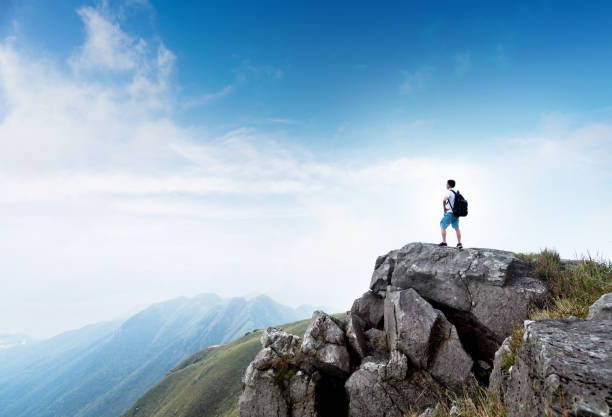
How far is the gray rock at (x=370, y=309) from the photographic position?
58.5 feet

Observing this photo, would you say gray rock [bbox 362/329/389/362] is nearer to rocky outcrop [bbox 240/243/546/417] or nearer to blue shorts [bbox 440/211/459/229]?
rocky outcrop [bbox 240/243/546/417]

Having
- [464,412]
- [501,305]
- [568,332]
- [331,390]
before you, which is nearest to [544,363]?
[568,332]

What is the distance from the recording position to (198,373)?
145250 mm

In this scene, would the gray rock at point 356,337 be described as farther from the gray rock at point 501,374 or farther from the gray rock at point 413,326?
the gray rock at point 501,374

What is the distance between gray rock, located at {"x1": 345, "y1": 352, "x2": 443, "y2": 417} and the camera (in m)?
12.0

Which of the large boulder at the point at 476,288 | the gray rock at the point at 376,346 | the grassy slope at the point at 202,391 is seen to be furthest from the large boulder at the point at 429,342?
the grassy slope at the point at 202,391

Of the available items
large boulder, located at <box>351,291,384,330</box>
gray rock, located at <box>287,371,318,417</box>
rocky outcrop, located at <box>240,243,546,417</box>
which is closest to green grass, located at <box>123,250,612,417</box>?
gray rock, located at <box>287,371,318,417</box>

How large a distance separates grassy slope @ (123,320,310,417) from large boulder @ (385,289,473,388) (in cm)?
10141

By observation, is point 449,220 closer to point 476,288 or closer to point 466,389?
point 476,288

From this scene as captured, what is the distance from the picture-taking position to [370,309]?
60.5ft

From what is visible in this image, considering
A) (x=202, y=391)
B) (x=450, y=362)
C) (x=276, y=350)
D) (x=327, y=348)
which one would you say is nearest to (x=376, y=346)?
(x=327, y=348)

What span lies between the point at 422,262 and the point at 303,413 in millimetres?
10805

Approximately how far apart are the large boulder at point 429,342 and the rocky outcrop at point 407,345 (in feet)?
0.14

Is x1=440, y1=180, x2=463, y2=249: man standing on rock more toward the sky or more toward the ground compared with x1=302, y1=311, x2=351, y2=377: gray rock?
more toward the sky
